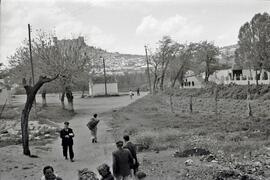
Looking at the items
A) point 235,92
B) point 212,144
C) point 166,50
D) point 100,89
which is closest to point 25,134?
point 212,144

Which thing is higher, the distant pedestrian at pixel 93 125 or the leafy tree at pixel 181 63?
the leafy tree at pixel 181 63

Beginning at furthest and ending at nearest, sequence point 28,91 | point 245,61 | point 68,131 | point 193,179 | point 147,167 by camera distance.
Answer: point 245,61 < point 28,91 < point 68,131 < point 147,167 < point 193,179

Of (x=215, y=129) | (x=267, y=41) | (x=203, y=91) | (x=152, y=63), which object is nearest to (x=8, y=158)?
(x=215, y=129)

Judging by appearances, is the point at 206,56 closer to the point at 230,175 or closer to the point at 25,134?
the point at 25,134

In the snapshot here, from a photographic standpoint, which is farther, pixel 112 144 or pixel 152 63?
pixel 152 63

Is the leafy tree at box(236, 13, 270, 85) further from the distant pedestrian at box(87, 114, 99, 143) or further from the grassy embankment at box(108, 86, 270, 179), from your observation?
the distant pedestrian at box(87, 114, 99, 143)

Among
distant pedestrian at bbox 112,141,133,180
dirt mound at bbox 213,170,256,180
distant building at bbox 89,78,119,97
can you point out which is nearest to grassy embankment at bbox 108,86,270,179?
dirt mound at bbox 213,170,256,180

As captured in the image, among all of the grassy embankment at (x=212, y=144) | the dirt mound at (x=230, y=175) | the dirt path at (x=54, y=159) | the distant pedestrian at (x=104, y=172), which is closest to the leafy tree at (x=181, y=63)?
the grassy embankment at (x=212, y=144)

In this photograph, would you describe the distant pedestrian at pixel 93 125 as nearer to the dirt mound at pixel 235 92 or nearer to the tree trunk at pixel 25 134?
the tree trunk at pixel 25 134

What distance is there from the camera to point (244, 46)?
48.4m

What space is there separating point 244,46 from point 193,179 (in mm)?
40704

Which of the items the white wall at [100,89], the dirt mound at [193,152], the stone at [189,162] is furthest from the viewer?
the white wall at [100,89]

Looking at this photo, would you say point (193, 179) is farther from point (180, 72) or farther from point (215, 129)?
point (180, 72)

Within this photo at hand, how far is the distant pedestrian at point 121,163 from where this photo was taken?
8750 mm
